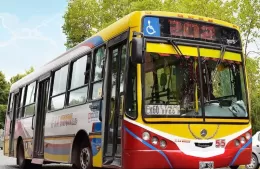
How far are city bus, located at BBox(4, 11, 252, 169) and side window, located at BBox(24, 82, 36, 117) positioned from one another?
16.3 feet

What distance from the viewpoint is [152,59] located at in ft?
27.0

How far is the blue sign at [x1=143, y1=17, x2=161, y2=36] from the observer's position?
27.4 feet

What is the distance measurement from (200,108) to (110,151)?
1.82 meters

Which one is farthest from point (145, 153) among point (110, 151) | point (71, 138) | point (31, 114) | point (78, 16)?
point (78, 16)

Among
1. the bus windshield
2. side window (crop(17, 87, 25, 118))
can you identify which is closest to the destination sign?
the bus windshield

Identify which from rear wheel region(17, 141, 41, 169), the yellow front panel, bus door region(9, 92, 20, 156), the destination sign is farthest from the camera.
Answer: bus door region(9, 92, 20, 156)

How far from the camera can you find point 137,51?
7789mm

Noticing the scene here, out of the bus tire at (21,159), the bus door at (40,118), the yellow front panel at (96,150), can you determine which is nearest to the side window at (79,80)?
the yellow front panel at (96,150)

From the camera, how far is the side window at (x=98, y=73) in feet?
31.1

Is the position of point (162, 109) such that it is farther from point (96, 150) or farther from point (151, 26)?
point (96, 150)

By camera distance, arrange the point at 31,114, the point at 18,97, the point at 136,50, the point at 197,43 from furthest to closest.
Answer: the point at 18,97 → the point at 31,114 → the point at 197,43 → the point at 136,50

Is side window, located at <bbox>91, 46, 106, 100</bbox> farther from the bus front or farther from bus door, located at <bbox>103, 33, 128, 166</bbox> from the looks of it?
the bus front

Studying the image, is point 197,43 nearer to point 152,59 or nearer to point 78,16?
point 152,59

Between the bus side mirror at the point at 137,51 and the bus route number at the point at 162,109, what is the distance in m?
0.80
